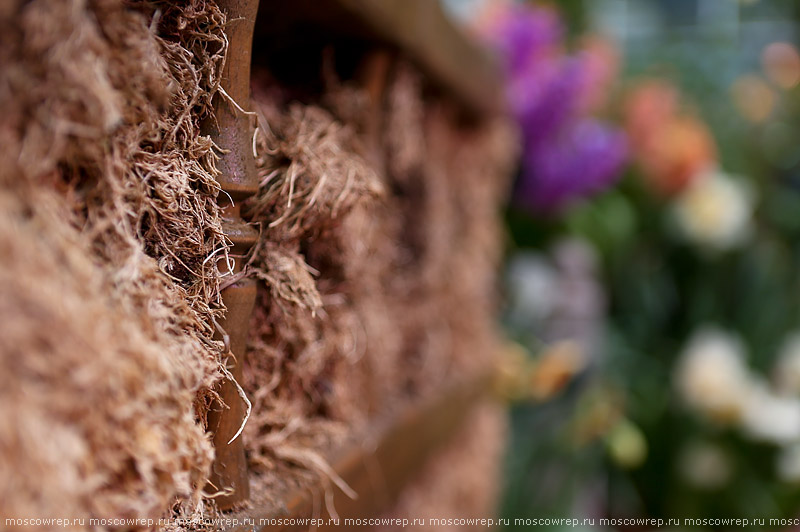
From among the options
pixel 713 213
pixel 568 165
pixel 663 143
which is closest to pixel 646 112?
pixel 663 143

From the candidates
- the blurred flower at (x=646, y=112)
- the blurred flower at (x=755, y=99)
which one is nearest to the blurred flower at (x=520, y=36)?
the blurred flower at (x=646, y=112)

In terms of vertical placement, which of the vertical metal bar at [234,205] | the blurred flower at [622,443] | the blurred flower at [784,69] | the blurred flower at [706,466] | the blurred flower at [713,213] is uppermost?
the vertical metal bar at [234,205]

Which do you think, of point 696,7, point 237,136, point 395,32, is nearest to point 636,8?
point 696,7

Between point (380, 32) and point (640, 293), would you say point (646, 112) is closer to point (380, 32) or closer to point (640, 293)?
point (640, 293)

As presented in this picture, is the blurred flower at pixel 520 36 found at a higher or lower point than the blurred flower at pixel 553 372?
higher

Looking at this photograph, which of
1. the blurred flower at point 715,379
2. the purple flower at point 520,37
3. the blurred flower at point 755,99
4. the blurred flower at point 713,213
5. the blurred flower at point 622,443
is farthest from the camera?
the blurred flower at point 755,99

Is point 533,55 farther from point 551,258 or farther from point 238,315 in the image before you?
point 238,315

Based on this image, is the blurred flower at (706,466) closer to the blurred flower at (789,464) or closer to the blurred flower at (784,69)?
the blurred flower at (789,464)
